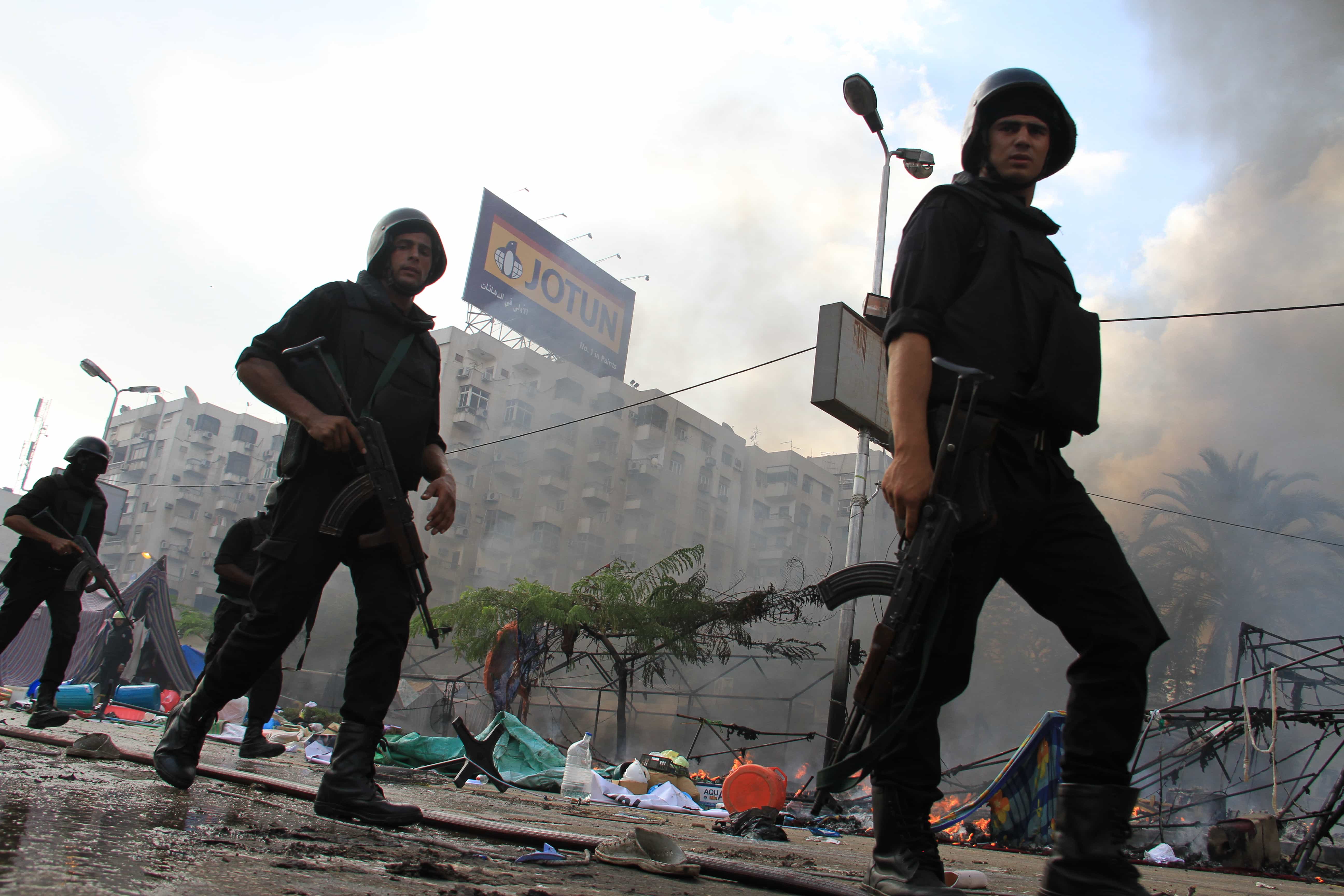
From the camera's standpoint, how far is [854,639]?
955 centimetres

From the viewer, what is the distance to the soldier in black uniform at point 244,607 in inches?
186

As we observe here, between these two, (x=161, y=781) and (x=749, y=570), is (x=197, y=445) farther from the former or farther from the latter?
(x=161, y=781)

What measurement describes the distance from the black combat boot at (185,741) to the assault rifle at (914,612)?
1.76 metres

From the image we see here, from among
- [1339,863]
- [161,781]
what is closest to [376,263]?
[161,781]

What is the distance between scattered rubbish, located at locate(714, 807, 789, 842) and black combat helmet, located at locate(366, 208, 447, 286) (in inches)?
125

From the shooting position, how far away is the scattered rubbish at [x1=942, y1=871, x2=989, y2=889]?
236cm

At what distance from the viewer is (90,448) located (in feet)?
17.9

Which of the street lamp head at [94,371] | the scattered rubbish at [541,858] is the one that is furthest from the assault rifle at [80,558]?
the street lamp head at [94,371]

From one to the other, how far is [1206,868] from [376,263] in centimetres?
725

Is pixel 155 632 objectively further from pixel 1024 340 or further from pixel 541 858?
pixel 1024 340

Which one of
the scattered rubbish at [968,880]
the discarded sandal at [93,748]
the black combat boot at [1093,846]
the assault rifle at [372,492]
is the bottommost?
the discarded sandal at [93,748]

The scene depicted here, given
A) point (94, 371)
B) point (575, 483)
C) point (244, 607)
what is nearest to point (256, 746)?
point (244, 607)

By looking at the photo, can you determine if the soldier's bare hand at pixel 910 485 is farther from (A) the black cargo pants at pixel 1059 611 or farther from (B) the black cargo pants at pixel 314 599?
(B) the black cargo pants at pixel 314 599

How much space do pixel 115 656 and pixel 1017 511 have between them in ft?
36.0
